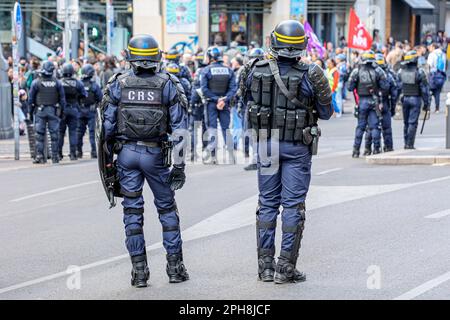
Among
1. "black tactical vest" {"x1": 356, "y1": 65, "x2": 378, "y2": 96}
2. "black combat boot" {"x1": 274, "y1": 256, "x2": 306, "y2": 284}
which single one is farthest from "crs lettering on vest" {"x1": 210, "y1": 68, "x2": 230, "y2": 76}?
"black combat boot" {"x1": 274, "y1": 256, "x2": 306, "y2": 284}

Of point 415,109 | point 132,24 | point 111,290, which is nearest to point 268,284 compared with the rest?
point 111,290

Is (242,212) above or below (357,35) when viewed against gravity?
below

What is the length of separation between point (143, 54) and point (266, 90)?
0.96m

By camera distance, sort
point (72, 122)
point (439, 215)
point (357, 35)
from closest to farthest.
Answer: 1. point (439, 215)
2. point (72, 122)
3. point (357, 35)

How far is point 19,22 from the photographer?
20.4m

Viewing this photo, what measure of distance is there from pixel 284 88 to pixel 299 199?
840mm

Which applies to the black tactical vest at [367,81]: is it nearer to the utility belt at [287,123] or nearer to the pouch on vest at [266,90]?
the utility belt at [287,123]

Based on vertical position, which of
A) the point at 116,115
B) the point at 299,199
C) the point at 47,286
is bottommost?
the point at 47,286

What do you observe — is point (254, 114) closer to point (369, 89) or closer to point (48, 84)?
point (369, 89)

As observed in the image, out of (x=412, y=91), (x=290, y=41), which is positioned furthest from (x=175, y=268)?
(x=412, y=91)

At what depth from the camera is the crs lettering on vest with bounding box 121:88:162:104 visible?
827 cm

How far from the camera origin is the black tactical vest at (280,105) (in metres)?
8.25

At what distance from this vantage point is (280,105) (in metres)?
8.29
